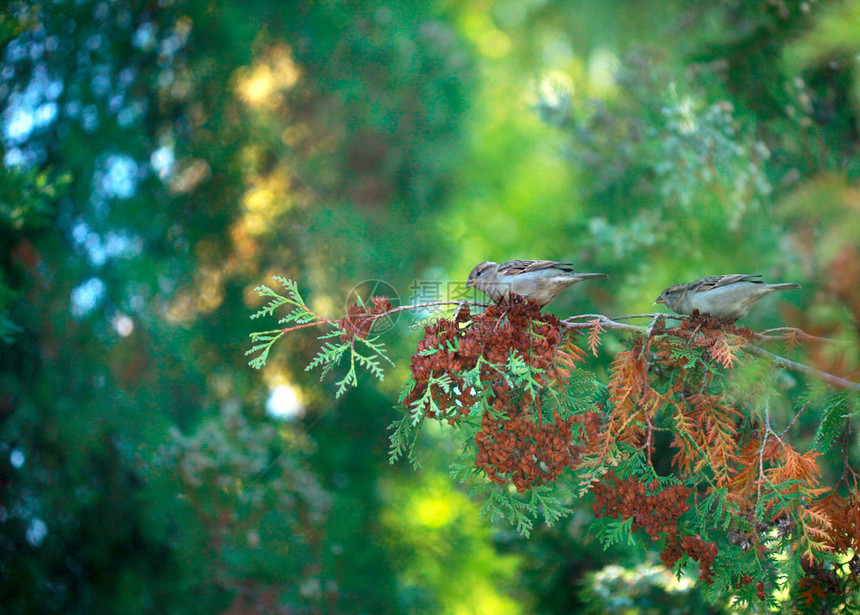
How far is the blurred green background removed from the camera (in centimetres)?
558

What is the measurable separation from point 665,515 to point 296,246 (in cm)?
637

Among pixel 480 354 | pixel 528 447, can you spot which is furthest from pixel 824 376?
pixel 480 354

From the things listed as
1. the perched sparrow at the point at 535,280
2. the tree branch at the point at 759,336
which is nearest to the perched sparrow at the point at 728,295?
the tree branch at the point at 759,336

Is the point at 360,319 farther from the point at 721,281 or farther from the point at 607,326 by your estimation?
the point at 721,281

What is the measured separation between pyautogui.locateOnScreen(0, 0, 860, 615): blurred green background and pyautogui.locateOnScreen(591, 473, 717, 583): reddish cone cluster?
204cm

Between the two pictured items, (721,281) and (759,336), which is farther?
(721,281)

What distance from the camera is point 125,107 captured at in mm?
7566

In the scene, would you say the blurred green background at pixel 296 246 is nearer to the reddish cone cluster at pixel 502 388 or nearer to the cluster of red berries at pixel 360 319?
the reddish cone cluster at pixel 502 388

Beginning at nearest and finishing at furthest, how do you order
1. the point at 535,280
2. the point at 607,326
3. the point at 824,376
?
1. the point at 824,376
2. the point at 607,326
3. the point at 535,280

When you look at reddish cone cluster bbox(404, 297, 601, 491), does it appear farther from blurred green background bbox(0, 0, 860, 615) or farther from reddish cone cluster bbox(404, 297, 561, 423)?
blurred green background bbox(0, 0, 860, 615)

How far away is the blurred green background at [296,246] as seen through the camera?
558cm

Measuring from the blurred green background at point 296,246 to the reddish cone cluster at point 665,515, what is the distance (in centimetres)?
204

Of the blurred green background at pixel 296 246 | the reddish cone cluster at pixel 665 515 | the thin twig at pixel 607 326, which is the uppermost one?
the blurred green background at pixel 296 246

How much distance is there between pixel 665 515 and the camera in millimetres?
2586
